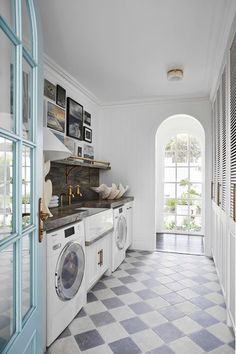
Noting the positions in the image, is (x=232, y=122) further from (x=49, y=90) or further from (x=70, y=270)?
(x=49, y=90)

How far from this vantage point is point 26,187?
1079mm

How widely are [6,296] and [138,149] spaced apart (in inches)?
138

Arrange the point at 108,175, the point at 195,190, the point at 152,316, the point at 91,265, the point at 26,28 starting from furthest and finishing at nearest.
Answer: the point at 195,190 < the point at 108,175 < the point at 91,265 < the point at 152,316 < the point at 26,28

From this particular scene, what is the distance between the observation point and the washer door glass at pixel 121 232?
3.28 meters

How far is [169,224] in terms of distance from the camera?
545 cm

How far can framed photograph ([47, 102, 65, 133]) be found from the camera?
274 cm

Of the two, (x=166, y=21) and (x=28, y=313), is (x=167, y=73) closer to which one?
(x=166, y=21)

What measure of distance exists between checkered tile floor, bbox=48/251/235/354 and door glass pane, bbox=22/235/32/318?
90 centimetres

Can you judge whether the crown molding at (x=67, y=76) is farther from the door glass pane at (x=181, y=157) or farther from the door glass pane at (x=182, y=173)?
the door glass pane at (x=182, y=173)

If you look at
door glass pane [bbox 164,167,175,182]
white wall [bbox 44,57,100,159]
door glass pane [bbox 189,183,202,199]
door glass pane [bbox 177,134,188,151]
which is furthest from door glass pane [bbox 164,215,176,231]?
white wall [bbox 44,57,100,159]

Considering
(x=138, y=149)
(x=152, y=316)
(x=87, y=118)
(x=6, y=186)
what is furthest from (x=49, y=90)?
(x=152, y=316)

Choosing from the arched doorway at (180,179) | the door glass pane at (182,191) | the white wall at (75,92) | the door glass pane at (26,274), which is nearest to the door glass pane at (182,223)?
the arched doorway at (180,179)

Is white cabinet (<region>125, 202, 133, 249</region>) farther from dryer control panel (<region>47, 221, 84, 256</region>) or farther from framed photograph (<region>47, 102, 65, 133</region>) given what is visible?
dryer control panel (<region>47, 221, 84, 256</region>)

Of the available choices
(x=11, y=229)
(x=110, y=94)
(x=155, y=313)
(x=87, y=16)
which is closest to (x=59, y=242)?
(x=11, y=229)
